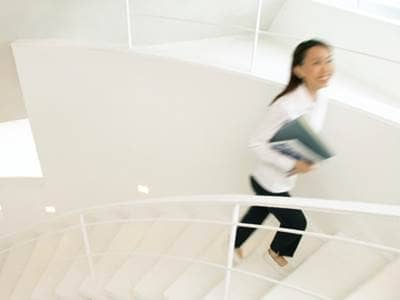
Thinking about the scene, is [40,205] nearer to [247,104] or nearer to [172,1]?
[172,1]

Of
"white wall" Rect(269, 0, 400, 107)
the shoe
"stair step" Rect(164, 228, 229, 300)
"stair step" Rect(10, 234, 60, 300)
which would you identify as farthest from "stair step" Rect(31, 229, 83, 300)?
"white wall" Rect(269, 0, 400, 107)

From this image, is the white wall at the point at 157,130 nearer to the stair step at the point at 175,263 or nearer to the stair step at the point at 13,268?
the stair step at the point at 175,263

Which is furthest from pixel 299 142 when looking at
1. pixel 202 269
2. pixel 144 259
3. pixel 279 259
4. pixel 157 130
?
pixel 157 130

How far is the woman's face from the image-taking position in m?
1.98

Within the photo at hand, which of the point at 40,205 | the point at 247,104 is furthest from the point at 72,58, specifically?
the point at 40,205

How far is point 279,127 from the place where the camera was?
207 centimetres

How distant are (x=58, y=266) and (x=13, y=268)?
1054 millimetres

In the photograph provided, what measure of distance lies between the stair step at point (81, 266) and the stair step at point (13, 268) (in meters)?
0.79

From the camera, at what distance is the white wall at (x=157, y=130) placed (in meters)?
2.50

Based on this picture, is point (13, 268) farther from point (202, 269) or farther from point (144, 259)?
point (202, 269)

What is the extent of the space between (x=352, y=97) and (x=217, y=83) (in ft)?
2.43

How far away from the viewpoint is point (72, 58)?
3.42 metres

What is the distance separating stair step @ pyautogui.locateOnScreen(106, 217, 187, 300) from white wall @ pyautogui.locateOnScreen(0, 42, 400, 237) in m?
0.30

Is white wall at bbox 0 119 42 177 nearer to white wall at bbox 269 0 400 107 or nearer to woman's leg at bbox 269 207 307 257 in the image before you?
white wall at bbox 269 0 400 107
